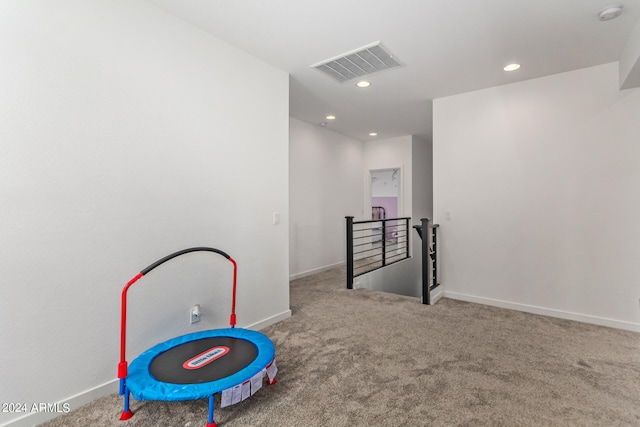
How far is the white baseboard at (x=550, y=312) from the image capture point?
290 centimetres

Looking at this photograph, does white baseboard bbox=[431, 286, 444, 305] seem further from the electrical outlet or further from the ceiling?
the electrical outlet

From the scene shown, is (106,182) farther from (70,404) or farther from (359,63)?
(359,63)

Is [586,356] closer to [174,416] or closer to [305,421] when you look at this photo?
[305,421]

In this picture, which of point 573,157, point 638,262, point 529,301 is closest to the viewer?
point 638,262

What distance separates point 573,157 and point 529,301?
1.68 meters

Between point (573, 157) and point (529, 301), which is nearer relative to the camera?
point (573, 157)

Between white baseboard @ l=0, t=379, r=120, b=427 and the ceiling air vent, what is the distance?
317 centimetres

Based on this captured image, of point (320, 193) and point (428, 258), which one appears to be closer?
point (428, 258)

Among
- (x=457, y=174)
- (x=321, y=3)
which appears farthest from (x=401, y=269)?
(x=321, y=3)

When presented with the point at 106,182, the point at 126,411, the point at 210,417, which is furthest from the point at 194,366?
the point at 106,182

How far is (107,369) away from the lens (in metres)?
1.89

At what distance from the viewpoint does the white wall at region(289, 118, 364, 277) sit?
16.5 ft

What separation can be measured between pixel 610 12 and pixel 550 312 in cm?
286

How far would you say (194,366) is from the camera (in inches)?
69.2
